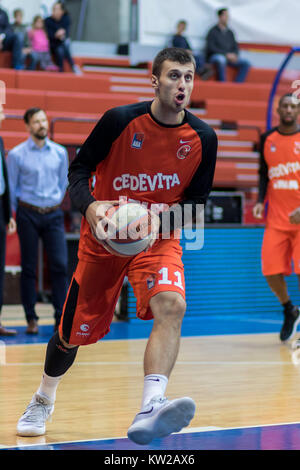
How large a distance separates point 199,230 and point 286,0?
33.3 feet

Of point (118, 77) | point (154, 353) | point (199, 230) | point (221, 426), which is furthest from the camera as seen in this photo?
point (118, 77)

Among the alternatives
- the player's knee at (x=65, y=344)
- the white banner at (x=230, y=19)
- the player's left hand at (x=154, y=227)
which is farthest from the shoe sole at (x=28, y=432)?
the white banner at (x=230, y=19)

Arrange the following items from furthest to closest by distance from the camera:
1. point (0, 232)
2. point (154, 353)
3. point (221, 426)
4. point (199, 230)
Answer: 1. point (199, 230)
2. point (0, 232)
3. point (221, 426)
4. point (154, 353)

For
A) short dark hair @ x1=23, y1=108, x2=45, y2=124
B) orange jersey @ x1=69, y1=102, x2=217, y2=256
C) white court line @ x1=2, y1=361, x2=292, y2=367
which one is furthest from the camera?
short dark hair @ x1=23, y1=108, x2=45, y2=124

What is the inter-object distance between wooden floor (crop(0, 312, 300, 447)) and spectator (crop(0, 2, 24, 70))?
844 cm

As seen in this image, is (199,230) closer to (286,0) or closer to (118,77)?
(118,77)

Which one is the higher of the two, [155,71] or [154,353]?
[155,71]

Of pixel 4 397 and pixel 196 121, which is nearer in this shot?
pixel 196 121

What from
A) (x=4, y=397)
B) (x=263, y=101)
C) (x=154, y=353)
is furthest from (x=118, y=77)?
(x=154, y=353)

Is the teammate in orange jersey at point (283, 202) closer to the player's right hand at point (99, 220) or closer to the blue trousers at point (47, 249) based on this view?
the blue trousers at point (47, 249)

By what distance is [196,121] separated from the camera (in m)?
4.13

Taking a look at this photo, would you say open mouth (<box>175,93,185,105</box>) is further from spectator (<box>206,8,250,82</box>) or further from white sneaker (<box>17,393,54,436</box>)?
spectator (<box>206,8,250,82</box>)

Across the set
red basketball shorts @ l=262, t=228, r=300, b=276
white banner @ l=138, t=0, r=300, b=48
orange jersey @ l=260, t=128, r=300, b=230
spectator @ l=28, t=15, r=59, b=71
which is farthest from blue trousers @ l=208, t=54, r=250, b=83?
red basketball shorts @ l=262, t=228, r=300, b=276

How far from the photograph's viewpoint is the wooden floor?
4.57m
